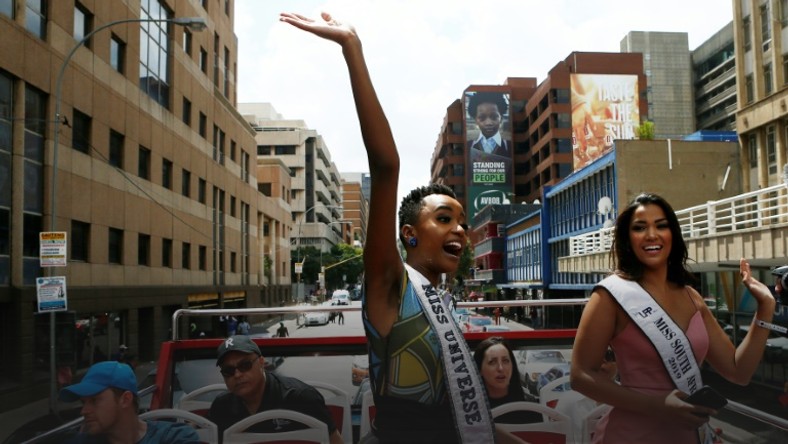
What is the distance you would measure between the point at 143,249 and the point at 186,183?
6.25 m

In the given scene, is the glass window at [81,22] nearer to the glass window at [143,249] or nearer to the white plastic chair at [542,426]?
the glass window at [143,249]

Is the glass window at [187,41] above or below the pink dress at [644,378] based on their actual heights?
above

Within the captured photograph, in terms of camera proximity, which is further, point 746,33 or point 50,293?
point 746,33

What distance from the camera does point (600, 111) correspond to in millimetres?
72188

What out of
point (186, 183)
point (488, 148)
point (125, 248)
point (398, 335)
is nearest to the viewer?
point (398, 335)

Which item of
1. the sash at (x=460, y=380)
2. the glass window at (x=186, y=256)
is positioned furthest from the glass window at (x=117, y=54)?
the sash at (x=460, y=380)

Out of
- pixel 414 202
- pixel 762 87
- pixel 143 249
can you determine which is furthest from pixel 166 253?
pixel 762 87

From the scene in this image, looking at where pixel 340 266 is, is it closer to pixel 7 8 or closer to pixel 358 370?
pixel 7 8

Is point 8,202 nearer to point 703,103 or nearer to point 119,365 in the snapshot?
point 119,365

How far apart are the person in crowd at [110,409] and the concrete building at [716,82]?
326 feet

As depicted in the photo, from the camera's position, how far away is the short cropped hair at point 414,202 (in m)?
2.27

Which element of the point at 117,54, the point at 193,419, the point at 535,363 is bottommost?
the point at 193,419

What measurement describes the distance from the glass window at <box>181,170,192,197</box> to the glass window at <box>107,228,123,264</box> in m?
7.46

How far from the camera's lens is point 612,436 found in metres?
2.28
